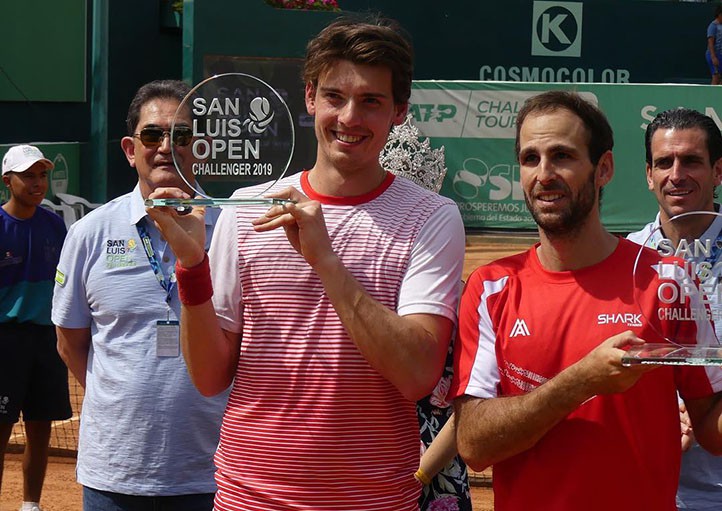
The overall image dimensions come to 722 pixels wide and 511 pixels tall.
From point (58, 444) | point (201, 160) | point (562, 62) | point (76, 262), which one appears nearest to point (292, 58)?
point (562, 62)

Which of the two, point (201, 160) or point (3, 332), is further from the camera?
point (3, 332)

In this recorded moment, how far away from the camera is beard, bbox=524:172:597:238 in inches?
106

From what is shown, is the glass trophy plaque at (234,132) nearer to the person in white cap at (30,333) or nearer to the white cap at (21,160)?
the person in white cap at (30,333)

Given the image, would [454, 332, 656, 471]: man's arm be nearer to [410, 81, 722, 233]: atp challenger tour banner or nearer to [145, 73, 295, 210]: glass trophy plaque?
[145, 73, 295, 210]: glass trophy plaque

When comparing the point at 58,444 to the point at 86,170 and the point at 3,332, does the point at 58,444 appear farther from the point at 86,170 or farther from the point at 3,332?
the point at 86,170

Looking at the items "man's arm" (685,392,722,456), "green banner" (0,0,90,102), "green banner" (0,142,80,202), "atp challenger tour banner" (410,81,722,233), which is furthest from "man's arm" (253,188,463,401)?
"green banner" (0,0,90,102)

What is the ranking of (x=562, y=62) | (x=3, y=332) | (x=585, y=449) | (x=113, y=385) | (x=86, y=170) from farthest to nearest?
(x=562, y=62) < (x=86, y=170) < (x=3, y=332) < (x=113, y=385) < (x=585, y=449)

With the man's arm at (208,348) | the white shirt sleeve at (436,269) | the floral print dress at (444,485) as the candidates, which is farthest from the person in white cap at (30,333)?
the white shirt sleeve at (436,269)

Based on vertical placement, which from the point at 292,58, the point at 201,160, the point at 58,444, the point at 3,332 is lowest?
the point at 58,444

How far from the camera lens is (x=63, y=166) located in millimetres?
16141

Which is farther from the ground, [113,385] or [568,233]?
[568,233]

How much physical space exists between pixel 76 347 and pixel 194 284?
154 centimetres

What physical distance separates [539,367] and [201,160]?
953 millimetres

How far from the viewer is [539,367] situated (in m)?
2.66
